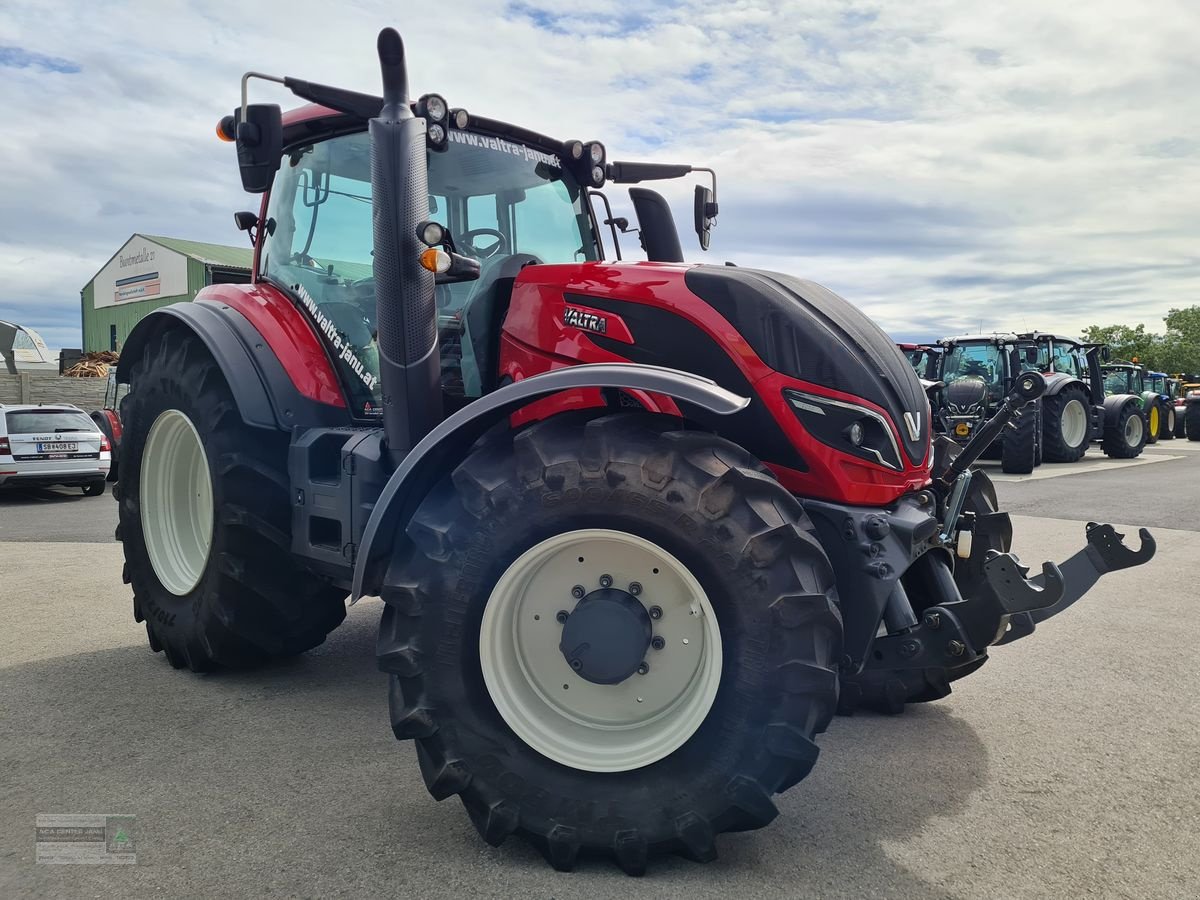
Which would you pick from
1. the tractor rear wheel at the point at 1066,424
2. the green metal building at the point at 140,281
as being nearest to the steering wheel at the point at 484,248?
the tractor rear wheel at the point at 1066,424

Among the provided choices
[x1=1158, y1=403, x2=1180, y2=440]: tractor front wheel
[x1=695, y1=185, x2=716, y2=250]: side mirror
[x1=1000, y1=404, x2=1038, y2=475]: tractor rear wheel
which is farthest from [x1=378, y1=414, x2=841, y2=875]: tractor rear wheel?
[x1=1158, y1=403, x2=1180, y2=440]: tractor front wheel

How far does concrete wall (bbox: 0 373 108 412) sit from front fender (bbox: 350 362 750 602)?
2045cm

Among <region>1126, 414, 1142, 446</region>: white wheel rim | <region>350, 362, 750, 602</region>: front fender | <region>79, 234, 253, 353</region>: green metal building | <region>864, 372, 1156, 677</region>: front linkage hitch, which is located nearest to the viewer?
<region>350, 362, 750, 602</region>: front fender

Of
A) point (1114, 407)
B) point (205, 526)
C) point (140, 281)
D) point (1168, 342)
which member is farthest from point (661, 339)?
point (1168, 342)

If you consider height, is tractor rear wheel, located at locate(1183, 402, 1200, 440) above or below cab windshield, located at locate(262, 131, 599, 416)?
below

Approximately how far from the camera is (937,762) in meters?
3.47

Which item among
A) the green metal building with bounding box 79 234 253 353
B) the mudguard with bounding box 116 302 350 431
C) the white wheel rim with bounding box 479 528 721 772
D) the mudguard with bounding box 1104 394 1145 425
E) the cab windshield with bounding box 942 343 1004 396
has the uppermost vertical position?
the green metal building with bounding box 79 234 253 353

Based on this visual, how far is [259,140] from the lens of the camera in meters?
3.43

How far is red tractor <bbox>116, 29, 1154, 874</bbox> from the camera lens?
2.58 metres

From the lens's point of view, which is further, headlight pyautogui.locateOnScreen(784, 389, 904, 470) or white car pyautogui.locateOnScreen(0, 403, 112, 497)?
white car pyautogui.locateOnScreen(0, 403, 112, 497)

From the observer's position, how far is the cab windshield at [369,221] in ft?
13.0

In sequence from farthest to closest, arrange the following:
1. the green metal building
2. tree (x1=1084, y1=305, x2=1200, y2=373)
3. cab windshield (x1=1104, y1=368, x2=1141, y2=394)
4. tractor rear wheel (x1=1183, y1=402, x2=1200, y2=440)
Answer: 1. tree (x1=1084, y1=305, x2=1200, y2=373)
2. the green metal building
3. tractor rear wheel (x1=1183, y1=402, x2=1200, y2=440)
4. cab windshield (x1=1104, y1=368, x2=1141, y2=394)

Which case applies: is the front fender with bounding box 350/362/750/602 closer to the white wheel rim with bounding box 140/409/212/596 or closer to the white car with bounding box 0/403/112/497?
the white wheel rim with bounding box 140/409/212/596

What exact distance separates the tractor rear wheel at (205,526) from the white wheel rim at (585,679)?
1.63m
